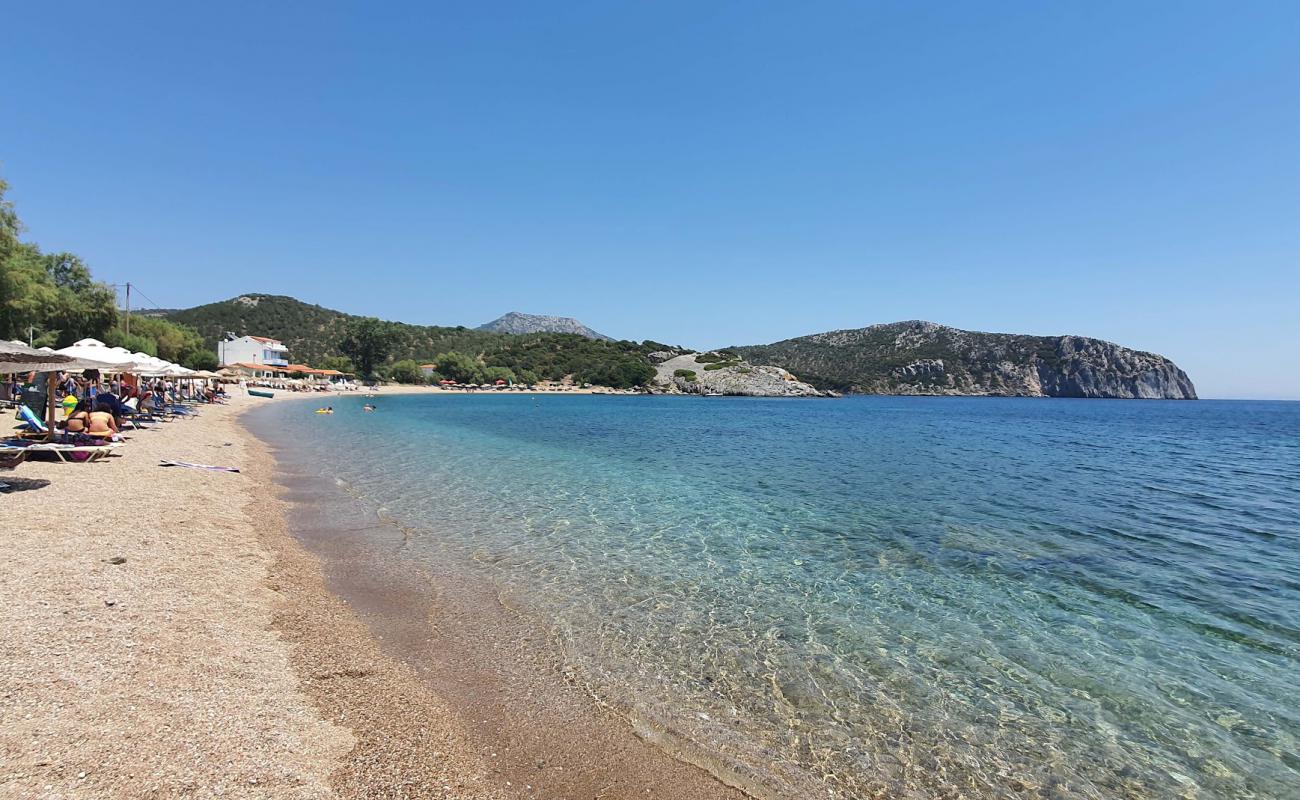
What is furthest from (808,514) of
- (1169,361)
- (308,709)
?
(1169,361)

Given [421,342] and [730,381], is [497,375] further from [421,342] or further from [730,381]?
[730,381]

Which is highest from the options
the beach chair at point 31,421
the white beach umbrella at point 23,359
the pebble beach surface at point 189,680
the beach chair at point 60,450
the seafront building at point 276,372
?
the white beach umbrella at point 23,359

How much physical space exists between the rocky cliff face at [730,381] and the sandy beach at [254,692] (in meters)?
128

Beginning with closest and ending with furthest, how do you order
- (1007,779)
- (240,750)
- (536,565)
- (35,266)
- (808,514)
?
(240,750)
(1007,779)
(536,565)
(808,514)
(35,266)

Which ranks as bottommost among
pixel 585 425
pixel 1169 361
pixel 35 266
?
pixel 585 425

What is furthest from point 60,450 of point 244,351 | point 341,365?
point 341,365

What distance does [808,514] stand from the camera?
14289 mm

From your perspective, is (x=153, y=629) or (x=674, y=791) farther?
(x=153, y=629)

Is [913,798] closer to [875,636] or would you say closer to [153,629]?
[875,636]

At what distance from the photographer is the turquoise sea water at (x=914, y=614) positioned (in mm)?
5098

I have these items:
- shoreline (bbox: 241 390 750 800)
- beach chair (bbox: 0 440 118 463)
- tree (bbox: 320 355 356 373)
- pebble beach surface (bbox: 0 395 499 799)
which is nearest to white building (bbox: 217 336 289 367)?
tree (bbox: 320 355 356 373)

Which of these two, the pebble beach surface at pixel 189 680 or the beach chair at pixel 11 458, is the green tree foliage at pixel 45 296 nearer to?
the beach chair at pixel 11 458

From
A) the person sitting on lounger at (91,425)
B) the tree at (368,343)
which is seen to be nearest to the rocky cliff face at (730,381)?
the tree at (368,343)

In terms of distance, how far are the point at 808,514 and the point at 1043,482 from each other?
38.5 feet
